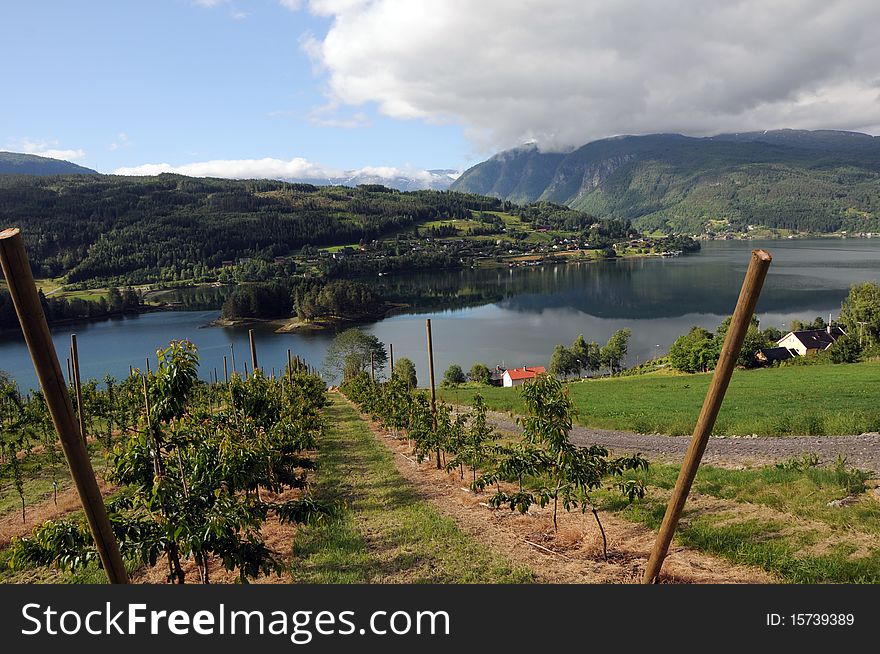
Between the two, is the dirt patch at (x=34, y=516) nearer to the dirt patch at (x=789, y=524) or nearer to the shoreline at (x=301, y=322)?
the dirt patch at (x=789, y=524)

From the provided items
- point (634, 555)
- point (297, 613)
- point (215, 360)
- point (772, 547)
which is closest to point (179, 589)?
point (297, 613)

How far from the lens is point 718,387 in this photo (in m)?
3.80

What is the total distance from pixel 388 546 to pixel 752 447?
45.8ft

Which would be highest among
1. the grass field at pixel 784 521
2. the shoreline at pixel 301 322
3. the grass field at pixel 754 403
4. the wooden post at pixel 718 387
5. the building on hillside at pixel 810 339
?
the wooden post at pixel 718 387

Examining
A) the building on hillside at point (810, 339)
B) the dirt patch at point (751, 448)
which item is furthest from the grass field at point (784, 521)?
the building on hillside at point (810, 339)

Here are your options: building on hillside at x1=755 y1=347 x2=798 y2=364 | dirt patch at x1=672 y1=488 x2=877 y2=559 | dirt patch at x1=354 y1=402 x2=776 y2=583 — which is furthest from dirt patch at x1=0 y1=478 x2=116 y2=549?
building on hillside at x1=755 y1=347 x2=798 y2=364

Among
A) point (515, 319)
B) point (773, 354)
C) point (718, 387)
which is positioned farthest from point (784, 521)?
point (515, 319)

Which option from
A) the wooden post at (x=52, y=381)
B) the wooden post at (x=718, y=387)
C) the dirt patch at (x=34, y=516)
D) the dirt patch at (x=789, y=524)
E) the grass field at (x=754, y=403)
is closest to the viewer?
the wooden post at (x=52, y=381)

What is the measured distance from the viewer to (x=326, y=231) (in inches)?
7854

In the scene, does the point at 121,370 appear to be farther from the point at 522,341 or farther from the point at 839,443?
the point at 839,443

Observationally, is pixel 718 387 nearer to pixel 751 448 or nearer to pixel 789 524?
pixel 789 524

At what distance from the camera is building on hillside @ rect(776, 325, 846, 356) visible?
52.5 m

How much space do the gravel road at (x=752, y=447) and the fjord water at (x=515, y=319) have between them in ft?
129

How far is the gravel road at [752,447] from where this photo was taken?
14.1m
